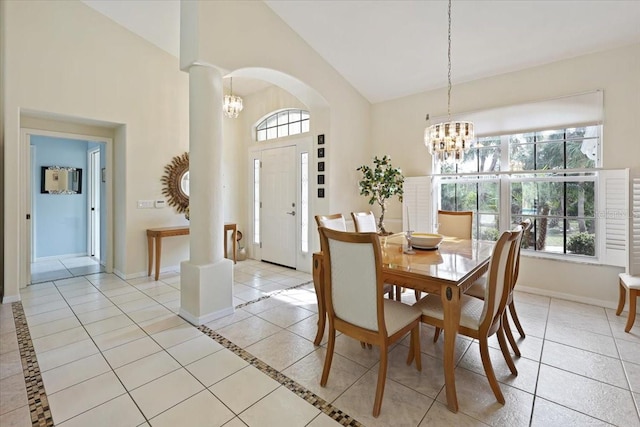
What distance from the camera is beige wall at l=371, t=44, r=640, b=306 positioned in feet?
9.86

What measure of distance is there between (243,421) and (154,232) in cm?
328

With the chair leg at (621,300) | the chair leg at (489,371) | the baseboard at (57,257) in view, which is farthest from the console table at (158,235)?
the chair leg at (621,300)

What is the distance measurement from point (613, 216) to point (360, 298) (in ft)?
10.2

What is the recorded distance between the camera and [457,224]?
3.35 m

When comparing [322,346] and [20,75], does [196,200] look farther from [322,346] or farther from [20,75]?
[20,75]

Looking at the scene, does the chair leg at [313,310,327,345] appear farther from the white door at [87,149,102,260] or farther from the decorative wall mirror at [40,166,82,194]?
the decorative wall mirror at [40,166,82,194]

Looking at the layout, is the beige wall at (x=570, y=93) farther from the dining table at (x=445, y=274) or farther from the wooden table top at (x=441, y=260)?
the dining table at (x=445, y=274)

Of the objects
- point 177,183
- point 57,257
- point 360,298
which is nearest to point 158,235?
point 177,183

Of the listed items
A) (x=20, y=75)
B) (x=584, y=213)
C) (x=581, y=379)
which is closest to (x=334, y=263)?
(x=581, y=379)

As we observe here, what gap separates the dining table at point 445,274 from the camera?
1.67 m

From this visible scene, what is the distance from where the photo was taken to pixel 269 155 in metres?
5.17

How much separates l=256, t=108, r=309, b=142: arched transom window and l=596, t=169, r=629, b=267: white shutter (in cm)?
370

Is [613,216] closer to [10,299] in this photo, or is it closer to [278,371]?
[278,371]

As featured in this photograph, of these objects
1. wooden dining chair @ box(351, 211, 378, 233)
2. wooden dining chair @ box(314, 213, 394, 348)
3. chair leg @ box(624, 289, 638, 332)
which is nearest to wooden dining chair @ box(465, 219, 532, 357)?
wooden dining chair @ box(314, 213, 394, 348)
